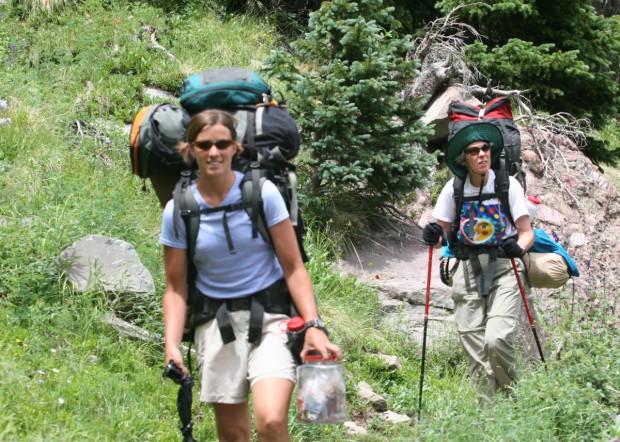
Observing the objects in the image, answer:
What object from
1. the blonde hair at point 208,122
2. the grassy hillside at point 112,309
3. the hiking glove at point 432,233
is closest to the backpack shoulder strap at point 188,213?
the blonde hair at point 208,122

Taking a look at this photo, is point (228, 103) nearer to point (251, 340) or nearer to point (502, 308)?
point (251, 340)

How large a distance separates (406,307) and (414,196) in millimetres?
1942

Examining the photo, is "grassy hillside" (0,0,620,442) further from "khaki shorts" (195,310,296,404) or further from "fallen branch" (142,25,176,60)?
"khaki shorts" (195,310,296,404)

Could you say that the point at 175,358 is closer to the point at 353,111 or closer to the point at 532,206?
the point at 532,206

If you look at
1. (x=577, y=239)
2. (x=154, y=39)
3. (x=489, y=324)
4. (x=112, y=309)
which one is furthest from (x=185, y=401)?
(x=154, y=39)

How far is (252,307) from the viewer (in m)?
3.87

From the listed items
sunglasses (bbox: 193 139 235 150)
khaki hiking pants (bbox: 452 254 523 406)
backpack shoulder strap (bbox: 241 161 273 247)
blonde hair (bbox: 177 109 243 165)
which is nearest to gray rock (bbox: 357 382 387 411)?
khaki hiking pants (bbox: 452 254 523 406)

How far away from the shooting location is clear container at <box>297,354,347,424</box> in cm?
365

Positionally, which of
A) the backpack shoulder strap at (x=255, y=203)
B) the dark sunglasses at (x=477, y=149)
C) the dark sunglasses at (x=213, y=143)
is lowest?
the dark sunglasses at (x=477, y=149)

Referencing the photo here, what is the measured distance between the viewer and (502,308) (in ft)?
20.1

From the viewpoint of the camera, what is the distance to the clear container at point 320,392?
144 inches

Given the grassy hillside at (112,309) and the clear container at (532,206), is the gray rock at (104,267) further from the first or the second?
the clear container at (532,206)

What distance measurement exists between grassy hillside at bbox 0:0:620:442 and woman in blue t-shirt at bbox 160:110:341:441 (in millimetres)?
1116

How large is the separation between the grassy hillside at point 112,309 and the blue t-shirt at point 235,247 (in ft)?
4.38
